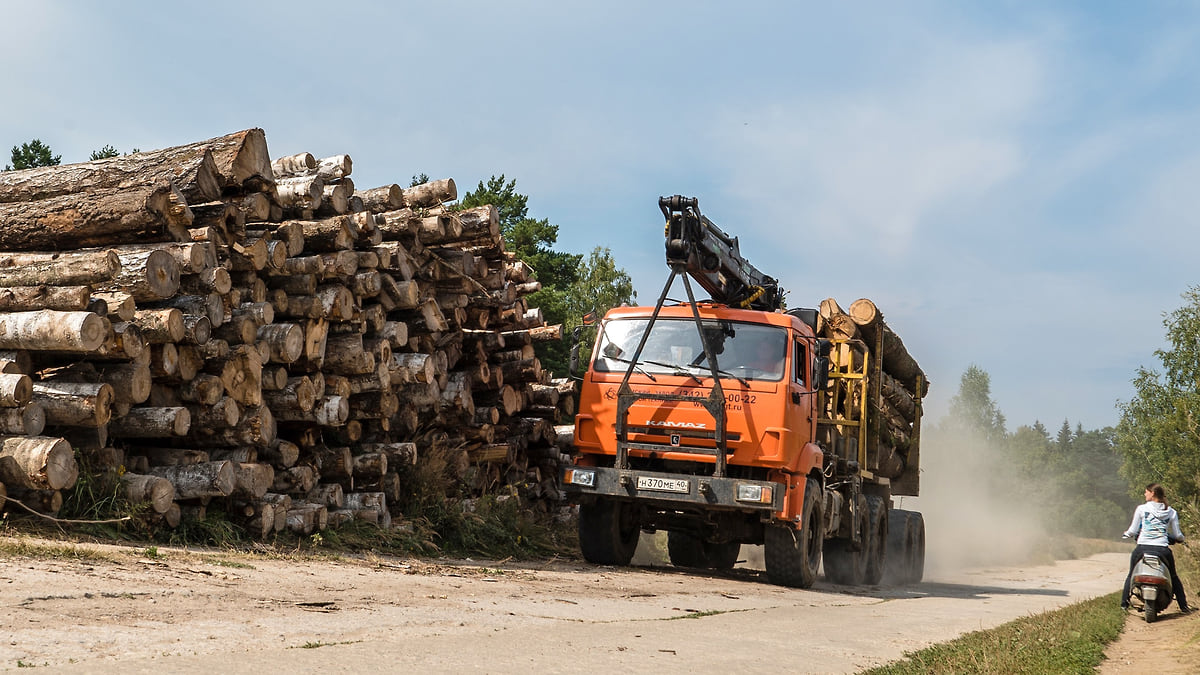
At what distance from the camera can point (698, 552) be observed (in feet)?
50.1

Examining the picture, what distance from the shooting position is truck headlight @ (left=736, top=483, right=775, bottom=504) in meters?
11.0

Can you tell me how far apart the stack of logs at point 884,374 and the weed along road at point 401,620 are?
475cm

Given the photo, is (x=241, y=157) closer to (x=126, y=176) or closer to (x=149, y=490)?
(x=126, y=176)

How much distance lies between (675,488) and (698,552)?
4248 millimetres

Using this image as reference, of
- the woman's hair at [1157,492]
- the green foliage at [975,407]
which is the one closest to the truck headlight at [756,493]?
the woman's hair at [1157,492]

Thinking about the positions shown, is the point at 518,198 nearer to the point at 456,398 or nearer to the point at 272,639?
the point at 456,398

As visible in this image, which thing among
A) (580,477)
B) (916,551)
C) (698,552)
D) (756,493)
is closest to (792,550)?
(756,493)

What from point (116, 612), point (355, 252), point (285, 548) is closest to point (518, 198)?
point (355, 252)

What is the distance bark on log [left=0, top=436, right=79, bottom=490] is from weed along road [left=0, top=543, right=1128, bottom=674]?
67cm

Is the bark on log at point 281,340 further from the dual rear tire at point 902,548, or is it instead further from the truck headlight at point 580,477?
the dual rear tire at point 902,548

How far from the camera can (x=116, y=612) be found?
5496mm

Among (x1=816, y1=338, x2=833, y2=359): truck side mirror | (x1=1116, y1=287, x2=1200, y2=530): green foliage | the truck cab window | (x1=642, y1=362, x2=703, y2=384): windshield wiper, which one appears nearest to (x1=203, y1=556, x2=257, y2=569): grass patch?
(x1=642, y1=362, x2=703, y2=384): windshield wiper

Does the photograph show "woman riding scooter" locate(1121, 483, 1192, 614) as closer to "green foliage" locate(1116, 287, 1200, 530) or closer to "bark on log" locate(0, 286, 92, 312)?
"bark on log" locate(0, 286, 92, 312)

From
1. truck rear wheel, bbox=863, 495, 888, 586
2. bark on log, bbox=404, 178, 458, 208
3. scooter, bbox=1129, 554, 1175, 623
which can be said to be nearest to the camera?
scooter, bbox=1129, 554, 1175, 623
